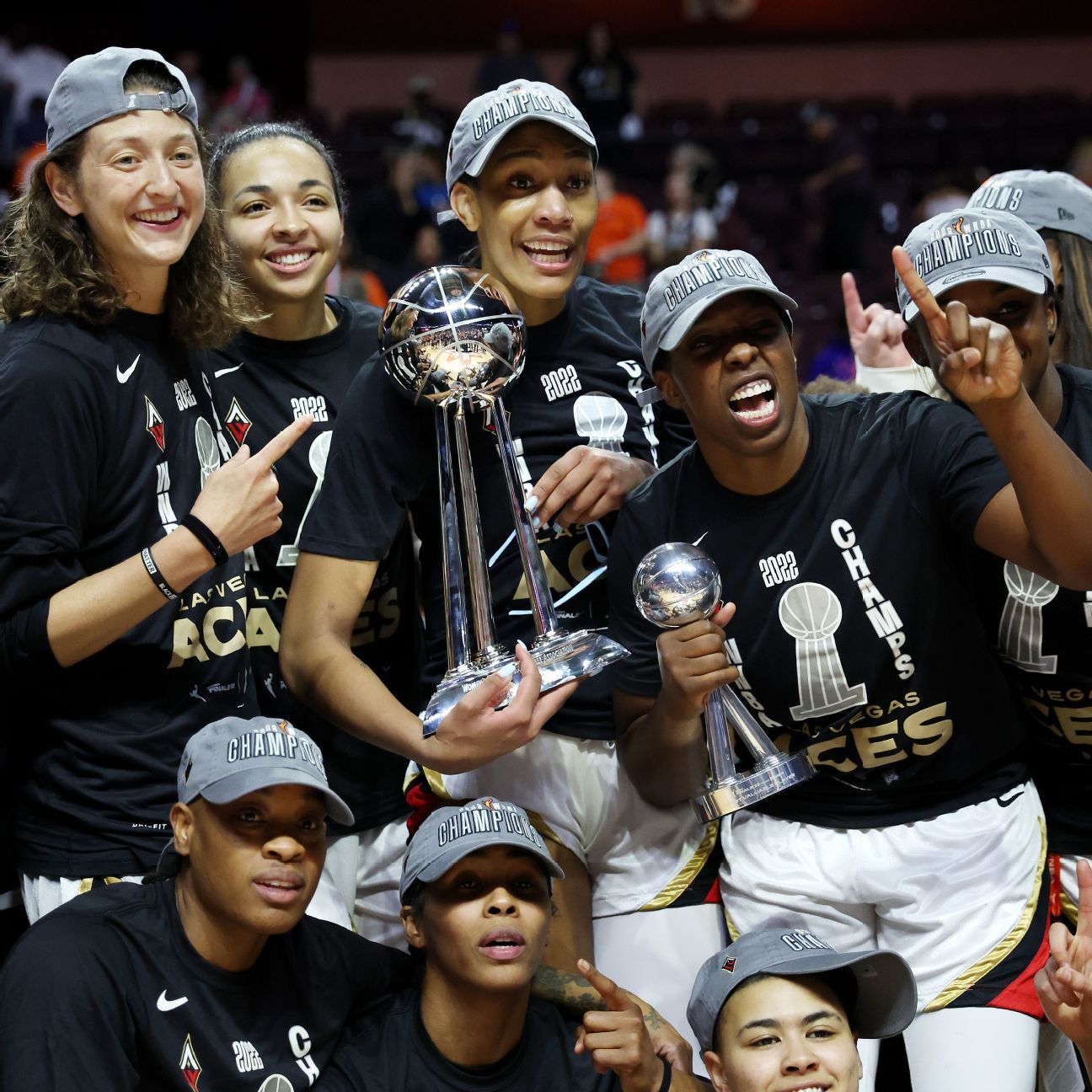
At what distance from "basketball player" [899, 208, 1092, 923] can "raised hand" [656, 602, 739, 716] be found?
56 cm

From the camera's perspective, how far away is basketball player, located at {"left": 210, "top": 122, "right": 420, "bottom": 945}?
3.04 meters

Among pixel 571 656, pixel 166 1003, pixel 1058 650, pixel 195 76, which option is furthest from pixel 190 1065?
pixel 195 76

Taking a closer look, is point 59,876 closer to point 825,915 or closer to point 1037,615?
point 825,915

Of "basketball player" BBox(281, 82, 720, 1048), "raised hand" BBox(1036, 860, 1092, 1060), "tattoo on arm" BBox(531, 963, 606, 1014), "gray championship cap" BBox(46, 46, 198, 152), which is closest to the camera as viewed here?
"raised hand" BBox(1036, 860, 1092, 1060)

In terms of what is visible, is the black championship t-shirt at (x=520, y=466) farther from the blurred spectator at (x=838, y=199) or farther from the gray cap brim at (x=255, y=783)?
the blurred spectator at (x=838, y=199)

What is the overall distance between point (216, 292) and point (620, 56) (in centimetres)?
1126

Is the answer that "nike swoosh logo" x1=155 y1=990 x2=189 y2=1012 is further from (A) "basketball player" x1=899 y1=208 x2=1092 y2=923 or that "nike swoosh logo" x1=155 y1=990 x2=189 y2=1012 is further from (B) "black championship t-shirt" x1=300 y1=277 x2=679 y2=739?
(A) "basketball player" x1=899 y1=208 x2=1092 y2=923

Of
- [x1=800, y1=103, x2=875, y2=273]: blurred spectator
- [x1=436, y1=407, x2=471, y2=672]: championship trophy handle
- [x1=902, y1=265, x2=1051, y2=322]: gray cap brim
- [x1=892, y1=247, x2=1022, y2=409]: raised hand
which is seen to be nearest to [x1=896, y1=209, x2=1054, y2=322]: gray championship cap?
[x1=902, y1=265, x2=1051, y2=322]: gray cap brim

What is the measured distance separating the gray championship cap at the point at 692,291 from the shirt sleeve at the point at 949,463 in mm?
316

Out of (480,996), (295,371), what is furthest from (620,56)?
(480,996)

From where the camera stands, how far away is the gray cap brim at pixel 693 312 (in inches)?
102

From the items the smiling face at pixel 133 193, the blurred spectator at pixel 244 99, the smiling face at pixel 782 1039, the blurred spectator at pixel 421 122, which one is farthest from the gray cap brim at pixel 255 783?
the blurred spectator at pixel 244 99

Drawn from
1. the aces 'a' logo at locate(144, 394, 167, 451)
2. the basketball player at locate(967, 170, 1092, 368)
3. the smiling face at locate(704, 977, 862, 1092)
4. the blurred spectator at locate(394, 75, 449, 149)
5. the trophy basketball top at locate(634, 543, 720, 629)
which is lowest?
the smiling face at locate(704, 977, 862, 1092)

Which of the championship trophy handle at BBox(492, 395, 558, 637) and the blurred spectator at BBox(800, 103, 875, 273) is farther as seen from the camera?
the blurred spectator at BBox(800, 103, 875, 273)
